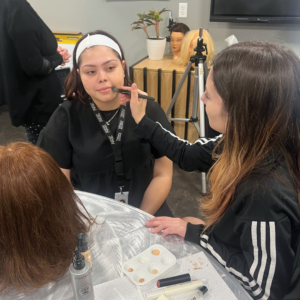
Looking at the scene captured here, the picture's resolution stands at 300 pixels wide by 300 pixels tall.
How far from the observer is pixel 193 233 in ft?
2.66

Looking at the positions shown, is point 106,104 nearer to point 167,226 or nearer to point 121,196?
point 121,196

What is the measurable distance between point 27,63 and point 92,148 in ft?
2.58

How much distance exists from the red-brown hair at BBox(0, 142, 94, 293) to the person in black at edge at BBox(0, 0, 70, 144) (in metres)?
1.12

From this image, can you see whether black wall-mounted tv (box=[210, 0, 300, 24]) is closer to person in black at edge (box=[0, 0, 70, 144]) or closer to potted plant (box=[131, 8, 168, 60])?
potted plant (box=[131, 8, 168, 60])

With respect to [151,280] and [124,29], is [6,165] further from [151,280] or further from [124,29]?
[124,29]

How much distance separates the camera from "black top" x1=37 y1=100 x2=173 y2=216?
3.83 feet

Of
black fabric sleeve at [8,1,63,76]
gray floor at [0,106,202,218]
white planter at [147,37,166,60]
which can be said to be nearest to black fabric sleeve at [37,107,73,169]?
black fabric sleeve at [8,1,63,76]

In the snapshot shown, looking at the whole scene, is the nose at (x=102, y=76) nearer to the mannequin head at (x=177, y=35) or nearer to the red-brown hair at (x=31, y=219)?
the red-brown hair at (x=31, y=219)

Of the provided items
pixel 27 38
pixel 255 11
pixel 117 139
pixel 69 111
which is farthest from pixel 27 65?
pixel 255 11

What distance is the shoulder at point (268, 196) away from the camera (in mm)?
649

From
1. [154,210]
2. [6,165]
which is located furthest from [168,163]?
[6,165]

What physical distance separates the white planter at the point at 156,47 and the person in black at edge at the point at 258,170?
179 centimetres

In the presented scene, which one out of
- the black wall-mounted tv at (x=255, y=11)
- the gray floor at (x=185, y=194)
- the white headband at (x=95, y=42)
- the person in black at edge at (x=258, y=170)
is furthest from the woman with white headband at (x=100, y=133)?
the black wall-mounted tv at (x=255, y=11)

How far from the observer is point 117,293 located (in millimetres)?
658
